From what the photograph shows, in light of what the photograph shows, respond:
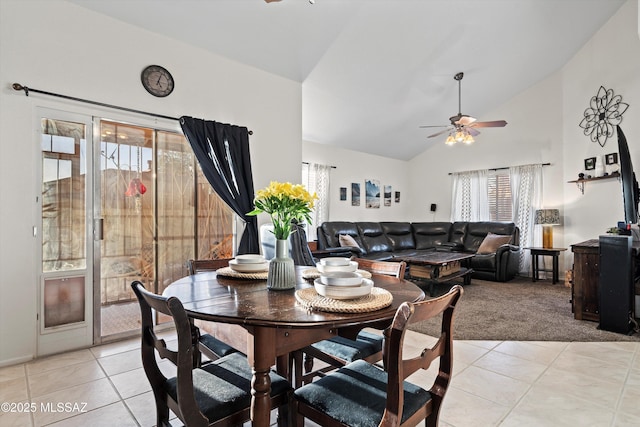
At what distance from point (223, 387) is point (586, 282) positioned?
3.74 metres

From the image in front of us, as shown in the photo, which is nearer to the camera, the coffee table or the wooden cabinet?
the wooden cabinet

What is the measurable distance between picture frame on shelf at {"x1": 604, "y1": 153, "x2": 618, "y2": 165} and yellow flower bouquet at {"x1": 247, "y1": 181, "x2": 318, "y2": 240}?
206 inches

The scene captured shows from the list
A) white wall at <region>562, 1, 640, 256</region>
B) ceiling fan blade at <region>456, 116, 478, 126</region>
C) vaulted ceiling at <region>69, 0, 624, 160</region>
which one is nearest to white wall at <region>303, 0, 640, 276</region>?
white wall at <region>562, 1, 640, 256</region>

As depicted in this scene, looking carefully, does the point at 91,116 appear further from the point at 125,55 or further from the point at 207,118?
the point at 207,118

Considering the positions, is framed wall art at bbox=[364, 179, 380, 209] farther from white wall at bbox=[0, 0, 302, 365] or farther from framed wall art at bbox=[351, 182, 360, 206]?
white wall at bbox=[0, 0, 302, 365]

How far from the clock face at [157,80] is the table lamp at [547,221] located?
5.76m

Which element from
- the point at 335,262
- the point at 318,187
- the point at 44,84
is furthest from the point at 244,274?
the point at 318,187

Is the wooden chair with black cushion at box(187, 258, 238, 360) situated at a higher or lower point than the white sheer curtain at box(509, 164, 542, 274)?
lower

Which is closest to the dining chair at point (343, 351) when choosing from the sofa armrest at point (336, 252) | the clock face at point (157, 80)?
the clock face at point (157, 80)

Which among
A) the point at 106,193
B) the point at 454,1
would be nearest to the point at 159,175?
the point at 106,193

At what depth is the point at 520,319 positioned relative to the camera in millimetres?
3449

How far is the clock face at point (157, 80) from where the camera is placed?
3.10 meters

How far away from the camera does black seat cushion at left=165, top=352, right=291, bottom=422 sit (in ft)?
3.72

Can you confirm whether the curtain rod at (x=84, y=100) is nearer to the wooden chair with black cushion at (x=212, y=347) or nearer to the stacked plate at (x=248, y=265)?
the wooden chair with black cushion at (x=212, y=347)
